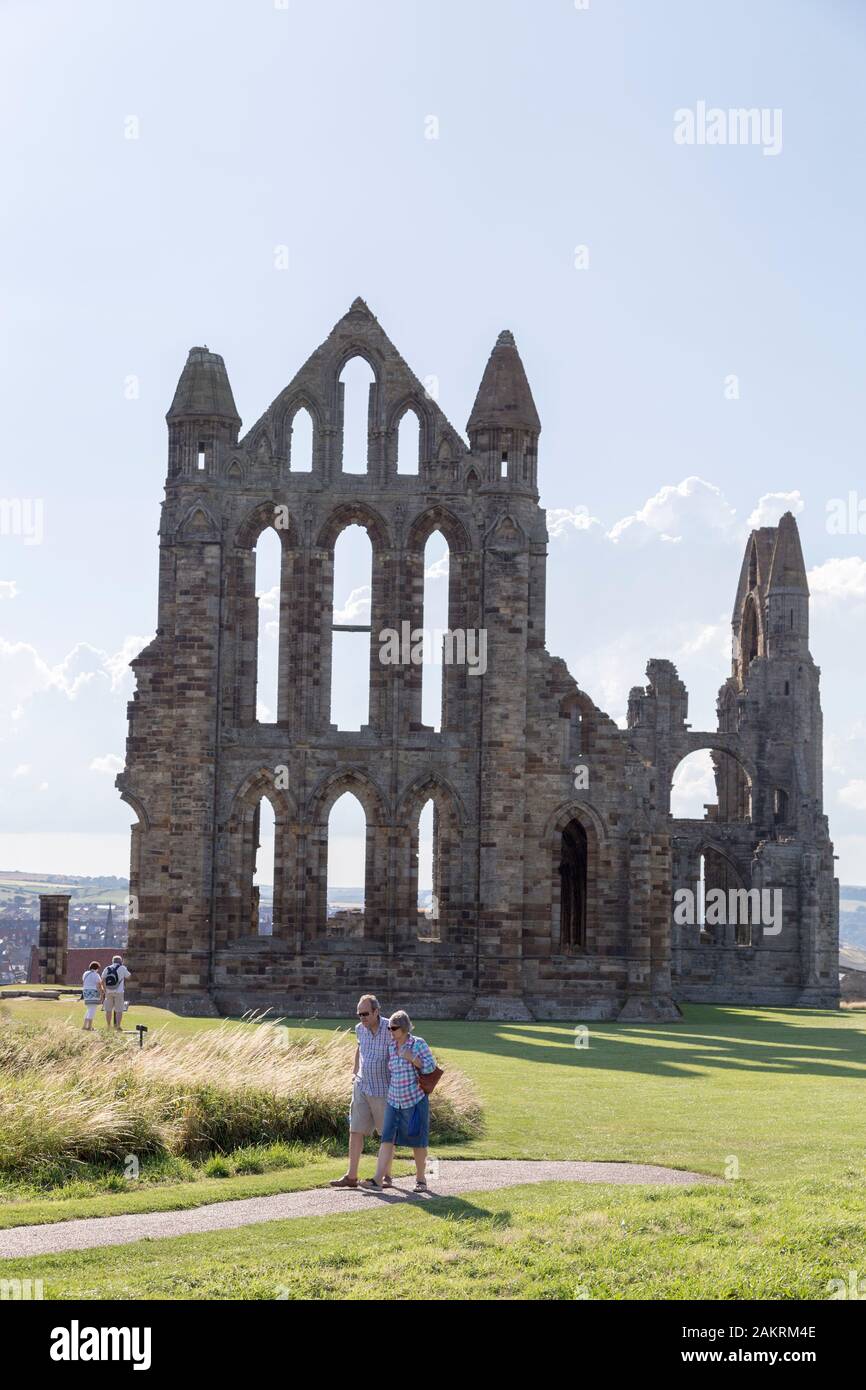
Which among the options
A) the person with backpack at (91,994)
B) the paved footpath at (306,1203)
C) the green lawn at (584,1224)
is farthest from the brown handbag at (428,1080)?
the person with backpack at (91,994)

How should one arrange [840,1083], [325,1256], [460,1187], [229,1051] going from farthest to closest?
1. [840,1083]
2. [229,1051]
3. [460,1187]
4. [325,1256]

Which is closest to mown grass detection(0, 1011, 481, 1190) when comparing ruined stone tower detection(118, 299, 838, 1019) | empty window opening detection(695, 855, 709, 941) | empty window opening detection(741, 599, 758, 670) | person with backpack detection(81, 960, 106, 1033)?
person with backpack detection(81, 960, 106, 1033)

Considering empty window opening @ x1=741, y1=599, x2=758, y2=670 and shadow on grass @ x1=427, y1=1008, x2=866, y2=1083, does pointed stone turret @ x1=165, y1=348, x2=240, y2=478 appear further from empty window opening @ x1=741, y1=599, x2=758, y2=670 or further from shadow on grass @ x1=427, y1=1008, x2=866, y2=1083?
empty window opening @ x1=741, y1=599, x2=758, y2=670

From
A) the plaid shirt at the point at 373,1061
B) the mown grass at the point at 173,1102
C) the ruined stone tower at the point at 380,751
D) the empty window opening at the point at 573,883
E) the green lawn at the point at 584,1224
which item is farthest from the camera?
the empty window opening at the point at 573,883

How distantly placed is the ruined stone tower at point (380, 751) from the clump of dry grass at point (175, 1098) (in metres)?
19.2

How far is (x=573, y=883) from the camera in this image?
5069 cm

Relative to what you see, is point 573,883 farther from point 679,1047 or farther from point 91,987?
point 91,987

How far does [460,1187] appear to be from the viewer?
17.4 m

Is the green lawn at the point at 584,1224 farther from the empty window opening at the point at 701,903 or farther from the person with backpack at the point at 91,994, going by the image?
the empty window opening at the point at 701,903

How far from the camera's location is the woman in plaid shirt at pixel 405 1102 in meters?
17.5
